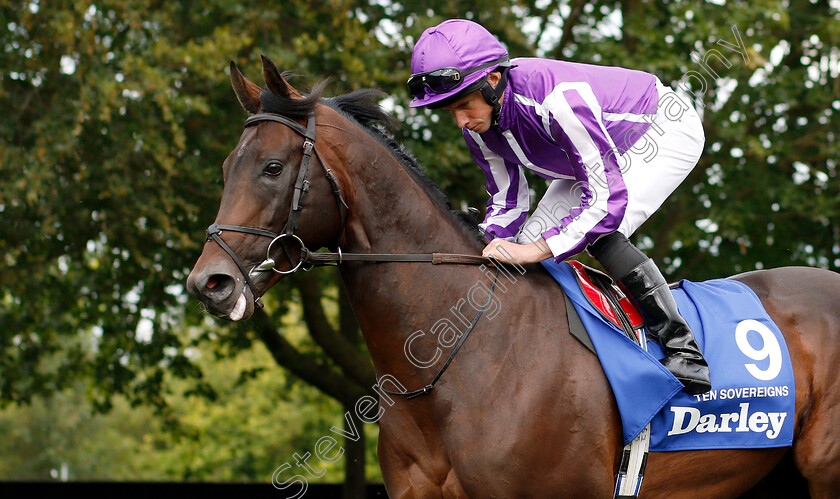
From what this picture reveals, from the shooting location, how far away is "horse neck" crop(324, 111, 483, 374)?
340 cm

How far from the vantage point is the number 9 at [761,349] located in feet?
12.5

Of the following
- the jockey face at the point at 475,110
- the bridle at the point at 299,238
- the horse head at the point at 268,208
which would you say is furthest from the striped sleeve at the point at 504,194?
the horse head at the point at 268,208

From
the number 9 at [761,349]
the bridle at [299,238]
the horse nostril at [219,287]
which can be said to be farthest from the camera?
the number 9 at [761,349]

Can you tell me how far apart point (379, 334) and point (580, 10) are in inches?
307

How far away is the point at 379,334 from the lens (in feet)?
11.3

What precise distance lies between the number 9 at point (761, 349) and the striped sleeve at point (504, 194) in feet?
3.84

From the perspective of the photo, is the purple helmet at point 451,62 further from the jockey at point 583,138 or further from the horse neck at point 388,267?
the horse neck at point 388,267

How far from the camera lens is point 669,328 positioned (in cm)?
363

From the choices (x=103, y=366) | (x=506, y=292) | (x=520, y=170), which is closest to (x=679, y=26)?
(x=520, y=170)

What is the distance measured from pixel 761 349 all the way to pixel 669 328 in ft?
1.90

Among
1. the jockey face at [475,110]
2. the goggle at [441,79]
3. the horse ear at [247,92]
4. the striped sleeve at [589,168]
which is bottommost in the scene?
the striped sleeve at [589,168]

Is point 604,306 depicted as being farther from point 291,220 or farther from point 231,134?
point 231,134

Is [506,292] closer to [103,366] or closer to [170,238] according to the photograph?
[170,238]

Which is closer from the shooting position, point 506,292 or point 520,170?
point 506,292
